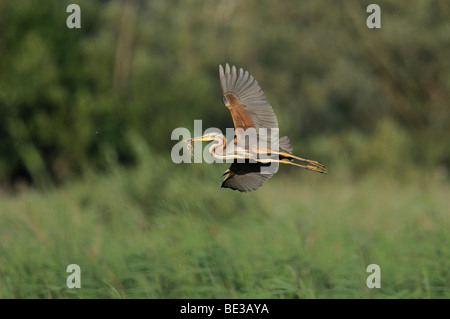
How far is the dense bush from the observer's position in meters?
16.7

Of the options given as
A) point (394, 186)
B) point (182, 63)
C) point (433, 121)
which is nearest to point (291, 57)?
point (182, 63)

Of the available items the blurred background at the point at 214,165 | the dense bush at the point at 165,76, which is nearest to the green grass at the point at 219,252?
the blurred background at the point at 214,165

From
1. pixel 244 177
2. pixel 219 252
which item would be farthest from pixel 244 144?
pixel 219 252

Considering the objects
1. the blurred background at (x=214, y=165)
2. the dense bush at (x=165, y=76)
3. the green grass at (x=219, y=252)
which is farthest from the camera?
the dense bush at (x=165, y=76)

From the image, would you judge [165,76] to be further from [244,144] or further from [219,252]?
[244,144]

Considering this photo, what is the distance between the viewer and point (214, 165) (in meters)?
4.80

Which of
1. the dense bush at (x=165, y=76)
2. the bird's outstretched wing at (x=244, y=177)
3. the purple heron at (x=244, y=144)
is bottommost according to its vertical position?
the bird's outstretched wing at (x=244, y=177)

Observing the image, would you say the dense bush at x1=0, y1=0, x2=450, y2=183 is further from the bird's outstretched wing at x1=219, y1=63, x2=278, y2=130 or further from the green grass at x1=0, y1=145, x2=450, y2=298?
the bird's outstretched wing at x1=219, y1=63, x2=278, y2=130

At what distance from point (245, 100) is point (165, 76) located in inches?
857

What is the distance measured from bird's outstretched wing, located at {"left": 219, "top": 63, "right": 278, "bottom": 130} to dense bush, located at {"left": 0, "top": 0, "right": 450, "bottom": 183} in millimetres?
11507

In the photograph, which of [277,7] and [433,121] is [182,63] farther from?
[433,121]

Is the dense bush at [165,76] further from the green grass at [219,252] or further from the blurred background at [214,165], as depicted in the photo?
the green grass at [219,252]

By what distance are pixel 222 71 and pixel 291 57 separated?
24931 millimetres

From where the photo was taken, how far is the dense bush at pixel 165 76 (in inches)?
656
